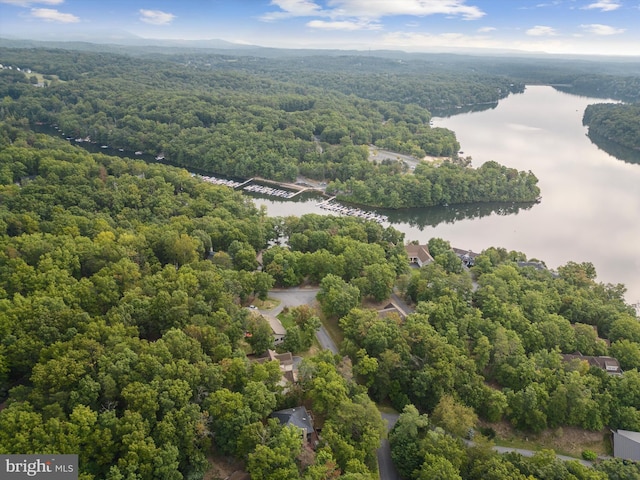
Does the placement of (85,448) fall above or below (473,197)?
below

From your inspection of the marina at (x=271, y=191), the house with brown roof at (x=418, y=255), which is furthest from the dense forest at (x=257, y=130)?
the house with brown roof at (x=418, y=255)

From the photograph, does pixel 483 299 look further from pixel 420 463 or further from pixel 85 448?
pixel 85 448

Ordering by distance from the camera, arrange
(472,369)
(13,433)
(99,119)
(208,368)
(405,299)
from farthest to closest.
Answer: (99,119), (405,299), (472,369), (208,368), (13,433)

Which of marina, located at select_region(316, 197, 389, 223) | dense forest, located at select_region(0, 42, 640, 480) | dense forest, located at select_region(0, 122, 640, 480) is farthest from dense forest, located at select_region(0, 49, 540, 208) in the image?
dense forest, located at select_region(0, 122, 640, 480)

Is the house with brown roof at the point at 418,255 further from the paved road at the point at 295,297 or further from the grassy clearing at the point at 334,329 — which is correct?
the grassy clearing at the point at 334,329

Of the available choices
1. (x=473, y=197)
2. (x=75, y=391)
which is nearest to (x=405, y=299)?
(x=75, y=391)

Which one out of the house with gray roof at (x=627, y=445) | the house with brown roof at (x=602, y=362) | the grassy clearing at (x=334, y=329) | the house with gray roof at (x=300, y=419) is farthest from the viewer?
the grassy clearing at (x=334, y=329)

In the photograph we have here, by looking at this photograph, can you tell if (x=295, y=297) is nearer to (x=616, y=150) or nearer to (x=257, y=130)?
(x=257, y=130)

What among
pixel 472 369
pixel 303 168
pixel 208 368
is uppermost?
pixel 303 168
